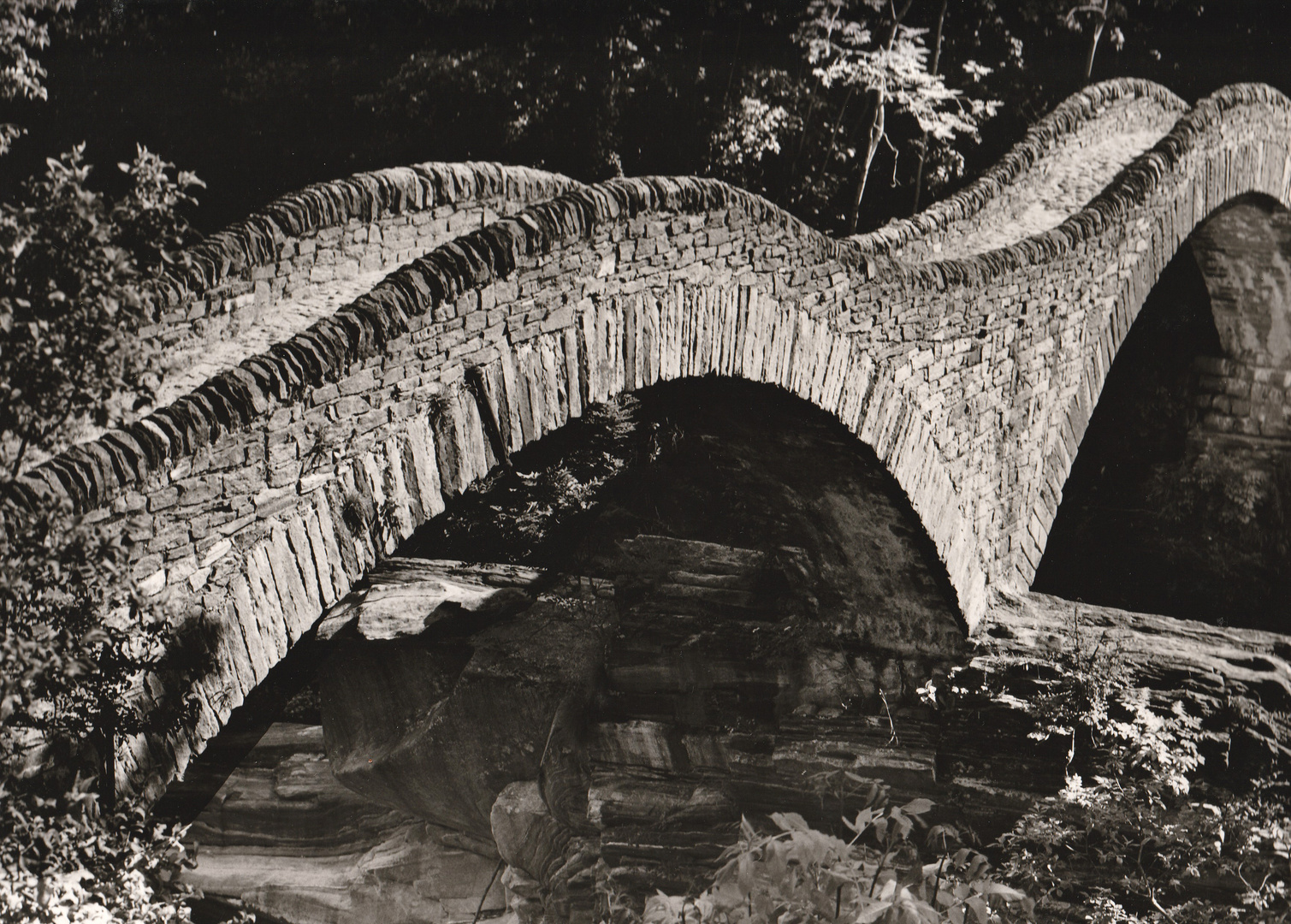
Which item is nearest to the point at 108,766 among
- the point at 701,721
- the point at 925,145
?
the point at 701,721

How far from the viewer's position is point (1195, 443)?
841cm

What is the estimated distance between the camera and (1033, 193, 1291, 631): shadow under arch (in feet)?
25.7

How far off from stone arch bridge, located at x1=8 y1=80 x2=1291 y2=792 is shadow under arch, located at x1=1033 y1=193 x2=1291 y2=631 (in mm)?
909

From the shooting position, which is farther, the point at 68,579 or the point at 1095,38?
the point at 1095,38

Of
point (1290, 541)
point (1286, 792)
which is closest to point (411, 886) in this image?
point (1286, 792)

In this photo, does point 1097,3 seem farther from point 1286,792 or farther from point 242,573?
point 242,573

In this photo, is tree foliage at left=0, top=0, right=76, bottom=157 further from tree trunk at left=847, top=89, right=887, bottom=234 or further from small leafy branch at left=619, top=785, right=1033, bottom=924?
tree trunk at left=847, top=89, right=887, bottom=234

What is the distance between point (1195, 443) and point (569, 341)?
663 cm

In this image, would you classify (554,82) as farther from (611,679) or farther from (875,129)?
(611,679)

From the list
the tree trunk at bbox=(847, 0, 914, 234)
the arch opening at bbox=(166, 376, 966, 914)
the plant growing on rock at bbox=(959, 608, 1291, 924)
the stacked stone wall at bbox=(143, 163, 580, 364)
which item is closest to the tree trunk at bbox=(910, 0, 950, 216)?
the tree trunk at bbox=(847, 0, 914, 234)

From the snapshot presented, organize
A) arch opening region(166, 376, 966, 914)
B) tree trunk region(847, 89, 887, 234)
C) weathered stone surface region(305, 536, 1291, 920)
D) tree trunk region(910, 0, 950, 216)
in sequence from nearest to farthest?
weathered stone surface region(305, 536, 1291, 920) → tree trunk region(910, 0, 950, 216) → arch opening region(166, 376, 966, 914) → tree trunk region(847, 89, 887, 234)

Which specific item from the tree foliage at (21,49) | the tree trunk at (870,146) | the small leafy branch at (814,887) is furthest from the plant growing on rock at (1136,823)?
the tree foliage at (21,49)

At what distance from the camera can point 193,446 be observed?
8.61 feet

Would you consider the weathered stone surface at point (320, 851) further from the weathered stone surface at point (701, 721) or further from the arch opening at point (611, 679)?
the weathered stone surface at point (701, 721)
